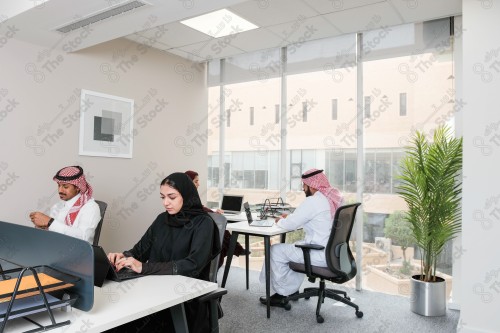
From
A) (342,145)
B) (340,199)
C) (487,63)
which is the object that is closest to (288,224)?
(340,199)

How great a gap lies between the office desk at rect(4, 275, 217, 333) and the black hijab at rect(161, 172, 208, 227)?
15.1 inches

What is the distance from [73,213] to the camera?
312 cm

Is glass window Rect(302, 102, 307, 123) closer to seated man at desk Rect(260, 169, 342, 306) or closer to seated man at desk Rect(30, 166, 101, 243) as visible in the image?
seated man at desk Rect(260, 169, 342, 306)

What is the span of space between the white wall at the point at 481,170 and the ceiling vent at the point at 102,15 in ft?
8.55

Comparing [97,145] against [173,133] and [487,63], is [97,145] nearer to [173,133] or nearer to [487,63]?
[173,133]

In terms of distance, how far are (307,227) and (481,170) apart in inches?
61.0

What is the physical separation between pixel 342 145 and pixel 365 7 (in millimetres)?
1593

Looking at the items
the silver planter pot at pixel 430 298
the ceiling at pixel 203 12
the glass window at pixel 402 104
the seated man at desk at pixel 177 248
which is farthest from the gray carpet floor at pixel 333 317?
the ceiling at pixel 203 12

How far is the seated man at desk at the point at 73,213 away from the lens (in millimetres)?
2961

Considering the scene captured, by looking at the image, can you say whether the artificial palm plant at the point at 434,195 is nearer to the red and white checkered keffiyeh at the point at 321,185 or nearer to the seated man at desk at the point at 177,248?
the red and white checkered keffiyeh at the point at 321,185

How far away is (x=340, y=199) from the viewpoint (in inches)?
146

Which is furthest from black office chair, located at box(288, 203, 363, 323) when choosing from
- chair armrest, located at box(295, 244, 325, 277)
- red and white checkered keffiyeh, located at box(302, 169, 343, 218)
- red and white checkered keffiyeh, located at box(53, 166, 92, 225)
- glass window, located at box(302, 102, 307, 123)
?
red and white checkered keffiyeh, located at box(53, 166, 92, 225)

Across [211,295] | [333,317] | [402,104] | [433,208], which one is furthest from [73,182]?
[402,104]

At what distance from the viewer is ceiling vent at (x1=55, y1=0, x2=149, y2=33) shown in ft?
9.20
